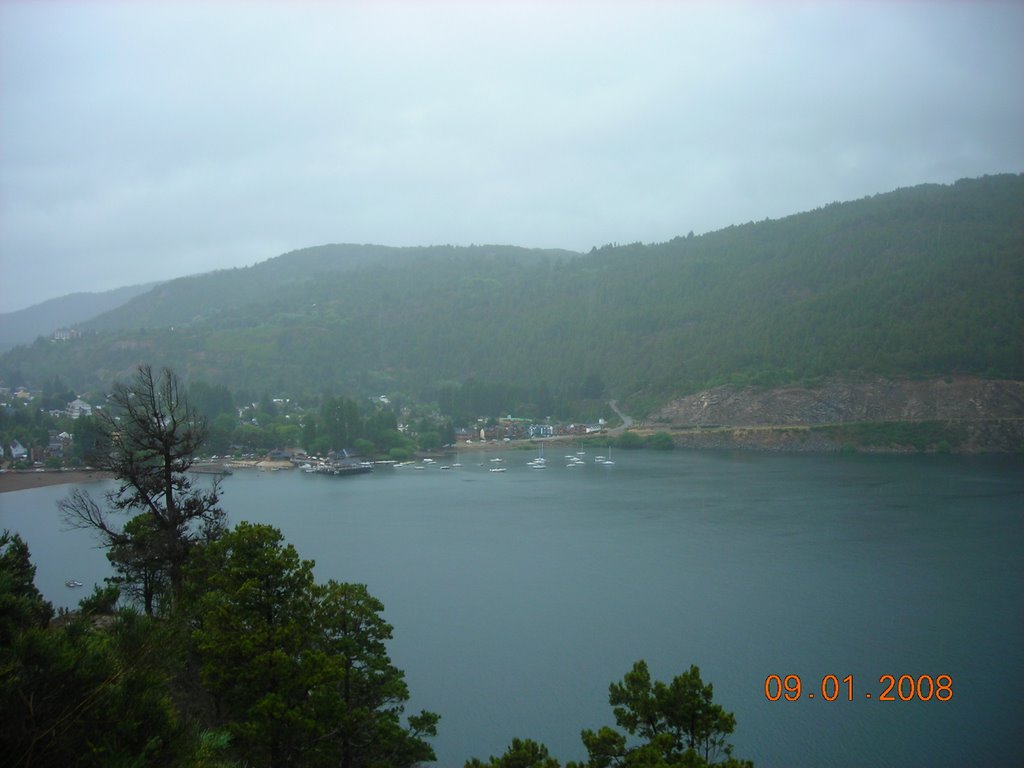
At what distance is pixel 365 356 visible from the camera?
6400 centimetres

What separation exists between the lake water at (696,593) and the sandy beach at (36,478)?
1.30 m

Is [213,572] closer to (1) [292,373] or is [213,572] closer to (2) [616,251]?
(1) [292,373]

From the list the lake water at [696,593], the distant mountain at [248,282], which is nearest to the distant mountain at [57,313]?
the distant mountain at [248,282]

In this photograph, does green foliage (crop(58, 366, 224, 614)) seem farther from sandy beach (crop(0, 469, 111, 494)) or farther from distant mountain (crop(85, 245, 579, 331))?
distant mountain (crop(85, 245, 579, 331))

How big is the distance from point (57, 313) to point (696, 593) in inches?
4737

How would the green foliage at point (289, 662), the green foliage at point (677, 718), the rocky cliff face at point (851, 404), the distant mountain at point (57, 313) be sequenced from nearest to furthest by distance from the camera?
1. the green foliage at point (677, 718)
2. the green foliage at point (289, 662)
3. the rocky cliff face at point (851, 404)
4. the distant mountain at point (57, 313)

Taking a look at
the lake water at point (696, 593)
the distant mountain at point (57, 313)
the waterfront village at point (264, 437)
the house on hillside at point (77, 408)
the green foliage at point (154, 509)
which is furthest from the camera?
the distant mountain at point (57, 313)

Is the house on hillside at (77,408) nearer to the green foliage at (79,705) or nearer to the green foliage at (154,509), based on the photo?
the green foliage at (154,509)

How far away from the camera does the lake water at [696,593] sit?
8570 millimetres

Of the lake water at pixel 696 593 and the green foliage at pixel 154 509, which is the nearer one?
the green foliage at pixel 154 509

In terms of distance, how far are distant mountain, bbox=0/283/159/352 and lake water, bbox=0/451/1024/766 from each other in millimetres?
87324

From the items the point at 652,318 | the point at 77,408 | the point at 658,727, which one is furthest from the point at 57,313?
the point at 658,727

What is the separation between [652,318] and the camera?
2338 inches

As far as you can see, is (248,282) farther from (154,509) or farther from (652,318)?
(154,509)
